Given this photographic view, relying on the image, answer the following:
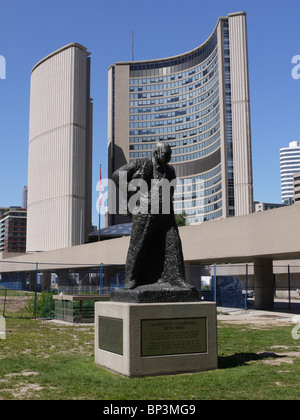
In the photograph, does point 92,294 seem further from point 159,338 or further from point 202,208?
point 202,208

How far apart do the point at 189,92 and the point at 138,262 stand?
116 meters

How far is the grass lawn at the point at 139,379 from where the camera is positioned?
19.1 feet

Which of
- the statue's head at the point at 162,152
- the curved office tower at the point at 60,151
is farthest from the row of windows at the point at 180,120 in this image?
the statue's head at the point at 162,152

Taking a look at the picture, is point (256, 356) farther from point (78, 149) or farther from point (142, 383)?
point (78, 149)

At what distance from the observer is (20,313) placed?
19.8m

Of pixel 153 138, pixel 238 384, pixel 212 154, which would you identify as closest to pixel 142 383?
pixel 238 384

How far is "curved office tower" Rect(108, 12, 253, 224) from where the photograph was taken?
97688 mm

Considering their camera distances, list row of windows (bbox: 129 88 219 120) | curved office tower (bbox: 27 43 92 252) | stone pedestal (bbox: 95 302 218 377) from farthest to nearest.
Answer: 1. row of windows (bbox: 129 88 219 120)
2. curved office tower (bbox: 27 43 92 252)
3. stone pedestal (bbox: 95 302 218 377)

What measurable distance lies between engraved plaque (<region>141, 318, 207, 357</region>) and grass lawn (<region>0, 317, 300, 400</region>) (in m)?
0.40

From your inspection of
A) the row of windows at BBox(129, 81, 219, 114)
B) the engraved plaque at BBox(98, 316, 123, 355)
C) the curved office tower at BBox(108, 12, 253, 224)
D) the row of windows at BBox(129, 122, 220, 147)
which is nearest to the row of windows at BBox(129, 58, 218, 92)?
the curved office tower at BBox(108, 12, 253, 224)

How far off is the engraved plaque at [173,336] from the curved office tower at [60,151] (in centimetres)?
6941

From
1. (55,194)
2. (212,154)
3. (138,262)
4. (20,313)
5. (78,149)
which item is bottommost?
(20,313)

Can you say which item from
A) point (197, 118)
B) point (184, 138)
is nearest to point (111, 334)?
point (197, 118)

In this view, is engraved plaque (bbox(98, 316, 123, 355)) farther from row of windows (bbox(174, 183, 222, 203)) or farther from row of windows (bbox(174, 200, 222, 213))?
row of windows (bbox(174, 200, 222, 213))
